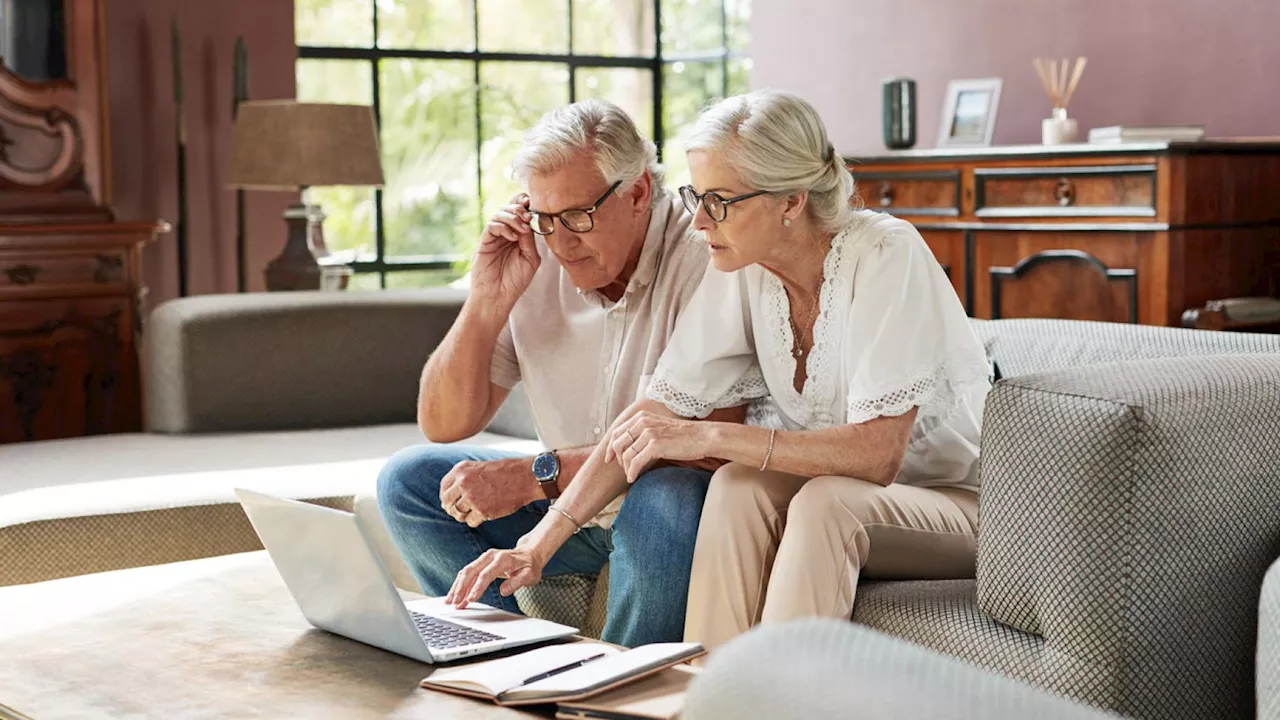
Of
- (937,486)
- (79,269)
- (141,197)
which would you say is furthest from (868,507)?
(141,197)

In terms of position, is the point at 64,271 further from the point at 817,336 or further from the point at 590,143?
the point at 817,336

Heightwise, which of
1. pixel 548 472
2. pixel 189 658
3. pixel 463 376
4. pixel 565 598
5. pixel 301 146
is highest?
pixel 301 146

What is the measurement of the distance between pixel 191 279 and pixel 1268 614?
4305 millimetres

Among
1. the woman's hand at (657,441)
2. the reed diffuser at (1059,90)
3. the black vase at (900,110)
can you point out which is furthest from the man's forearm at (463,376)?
the black vase at (900,110)

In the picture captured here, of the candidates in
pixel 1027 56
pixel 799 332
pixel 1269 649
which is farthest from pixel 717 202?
pixel 1027 56

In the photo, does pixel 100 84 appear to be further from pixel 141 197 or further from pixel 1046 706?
pixel 1046 706

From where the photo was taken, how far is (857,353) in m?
1.87

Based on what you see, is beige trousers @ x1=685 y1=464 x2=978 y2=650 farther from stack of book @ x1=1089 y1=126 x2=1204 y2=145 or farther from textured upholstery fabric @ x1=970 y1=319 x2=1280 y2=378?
stack of book @ x1=1089 y1=126 x2=1204 y2=145

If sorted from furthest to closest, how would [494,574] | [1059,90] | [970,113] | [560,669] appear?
[970,113] < [1059,90] < [494,574] < [560,669]

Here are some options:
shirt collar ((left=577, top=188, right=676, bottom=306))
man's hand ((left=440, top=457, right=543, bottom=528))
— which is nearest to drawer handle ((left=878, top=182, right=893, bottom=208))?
shirt collar ((left=577, top=188, right=676, bottom=306))

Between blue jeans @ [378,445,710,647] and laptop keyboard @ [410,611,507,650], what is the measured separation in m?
0.30

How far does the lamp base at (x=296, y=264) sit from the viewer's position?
440 cm

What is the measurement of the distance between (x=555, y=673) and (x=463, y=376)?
0.91 m

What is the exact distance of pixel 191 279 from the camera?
16.8 feet
